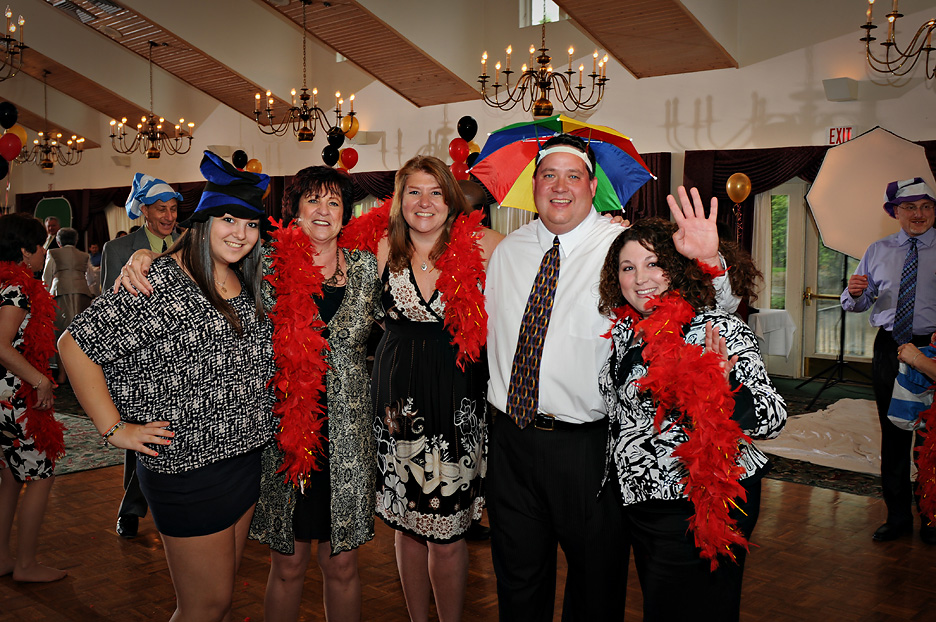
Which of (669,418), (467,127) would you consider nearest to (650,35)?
(467,127)

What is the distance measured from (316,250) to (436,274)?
16.5 inches

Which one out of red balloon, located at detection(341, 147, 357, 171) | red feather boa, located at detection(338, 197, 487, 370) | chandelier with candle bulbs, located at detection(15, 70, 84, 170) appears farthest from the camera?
chandelier with candle bulbs, located at detection(15, 70, 84, 170)

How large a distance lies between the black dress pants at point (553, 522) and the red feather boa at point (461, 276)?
1.03 ft

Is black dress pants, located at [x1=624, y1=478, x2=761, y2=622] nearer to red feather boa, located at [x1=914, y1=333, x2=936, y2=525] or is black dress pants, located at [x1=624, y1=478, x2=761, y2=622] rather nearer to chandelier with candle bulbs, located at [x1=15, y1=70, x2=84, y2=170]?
red feather boa, located at [x1=914, y1=333, x2=936, y2=525]

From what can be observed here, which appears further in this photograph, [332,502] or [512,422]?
[332,502]

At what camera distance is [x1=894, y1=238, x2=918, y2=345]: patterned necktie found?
13.1 feet

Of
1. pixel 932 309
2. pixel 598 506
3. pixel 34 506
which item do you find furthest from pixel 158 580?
pixel 932 309

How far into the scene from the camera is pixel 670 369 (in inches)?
72.5

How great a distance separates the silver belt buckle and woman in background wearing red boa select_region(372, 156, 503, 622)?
14.8 inches

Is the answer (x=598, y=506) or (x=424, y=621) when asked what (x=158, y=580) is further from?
(x=598, y=506)

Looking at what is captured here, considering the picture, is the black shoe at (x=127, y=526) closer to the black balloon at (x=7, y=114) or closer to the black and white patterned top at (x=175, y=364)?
the black and white patterned top at (x=175, y=364)

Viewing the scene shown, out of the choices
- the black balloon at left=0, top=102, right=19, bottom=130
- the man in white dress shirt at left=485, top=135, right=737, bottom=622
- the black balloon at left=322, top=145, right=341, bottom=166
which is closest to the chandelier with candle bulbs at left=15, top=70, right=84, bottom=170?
the black balloon at left=322, top=145, right=341, bottom=166

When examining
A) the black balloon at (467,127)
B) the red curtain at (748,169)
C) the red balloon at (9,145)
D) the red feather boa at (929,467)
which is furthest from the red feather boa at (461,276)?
the red curtain at (748,169)

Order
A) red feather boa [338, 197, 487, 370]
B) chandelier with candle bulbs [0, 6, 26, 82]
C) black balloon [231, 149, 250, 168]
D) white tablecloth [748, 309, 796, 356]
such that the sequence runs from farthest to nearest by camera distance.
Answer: black balloon [231, 149, 250, 168] < white tablecloth [748, 309, 796, 356] < chandelier with candle bulbs [0, 6, 26, 82] < red feather boa [338, 197, 487, 370]
